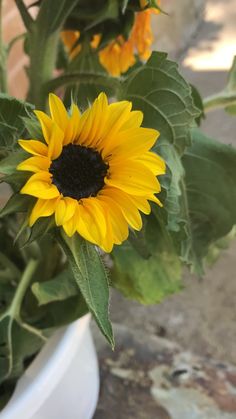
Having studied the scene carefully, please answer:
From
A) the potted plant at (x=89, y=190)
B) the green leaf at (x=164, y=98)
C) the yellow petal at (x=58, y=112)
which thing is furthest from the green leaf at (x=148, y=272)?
the yellow petal at (x=58, y=112)

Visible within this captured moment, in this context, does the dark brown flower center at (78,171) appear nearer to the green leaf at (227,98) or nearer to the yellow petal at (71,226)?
the yellow petal at (71,226)

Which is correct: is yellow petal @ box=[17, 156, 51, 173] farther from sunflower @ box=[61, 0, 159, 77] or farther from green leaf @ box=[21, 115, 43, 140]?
sunflower @ box=[61, 0, 159, 77]

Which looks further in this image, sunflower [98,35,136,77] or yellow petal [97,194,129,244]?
sunflower [98,35,136,77]

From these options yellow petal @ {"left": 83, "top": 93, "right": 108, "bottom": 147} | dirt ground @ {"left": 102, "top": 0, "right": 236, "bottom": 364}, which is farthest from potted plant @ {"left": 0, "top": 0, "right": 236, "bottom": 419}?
dirt ground @ {"left": 102, "top": 0, "right": 236, "bottom": 364}

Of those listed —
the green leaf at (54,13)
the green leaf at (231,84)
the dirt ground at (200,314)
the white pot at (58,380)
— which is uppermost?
the green leaf at (54,13)

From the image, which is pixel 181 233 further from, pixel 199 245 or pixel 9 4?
pixel 9 4

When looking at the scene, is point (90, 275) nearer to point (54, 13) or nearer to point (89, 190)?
point (89, 190)
